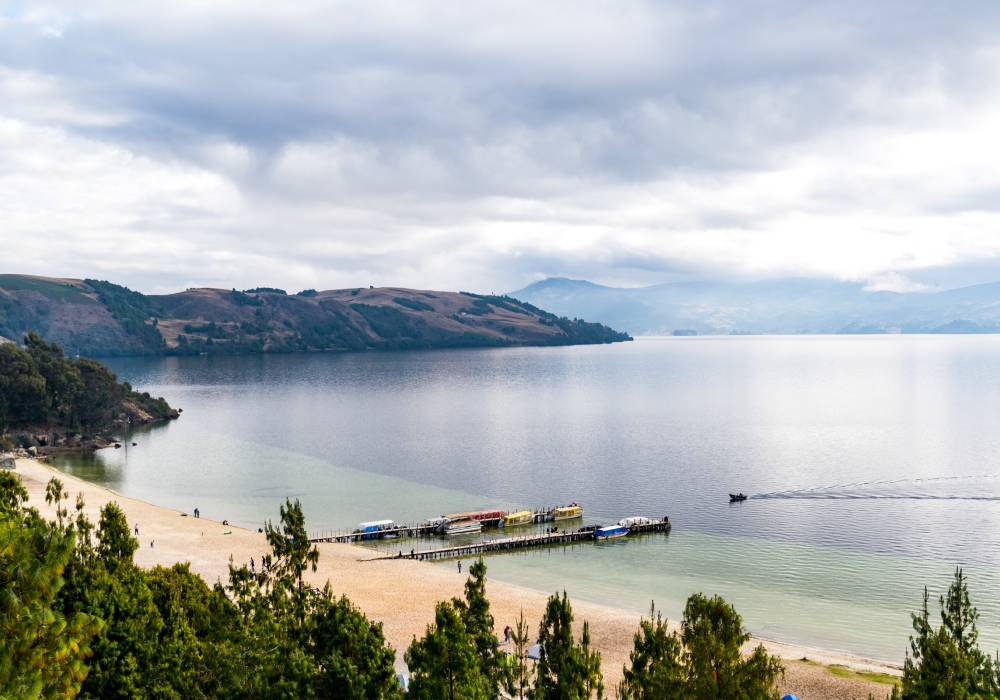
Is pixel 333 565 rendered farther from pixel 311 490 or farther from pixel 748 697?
pixel 748 697

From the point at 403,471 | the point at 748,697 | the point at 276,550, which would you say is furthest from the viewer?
the point at 403,471

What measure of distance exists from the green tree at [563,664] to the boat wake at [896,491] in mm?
74605

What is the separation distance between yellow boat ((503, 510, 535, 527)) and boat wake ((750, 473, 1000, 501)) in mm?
30635

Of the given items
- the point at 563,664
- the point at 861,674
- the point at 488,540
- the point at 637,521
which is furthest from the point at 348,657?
the point at 637,521

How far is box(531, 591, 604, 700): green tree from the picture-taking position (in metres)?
27.7

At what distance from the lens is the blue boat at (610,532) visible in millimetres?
84606

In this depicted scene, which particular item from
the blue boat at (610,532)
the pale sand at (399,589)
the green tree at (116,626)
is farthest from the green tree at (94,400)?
the green tree at (116,626)

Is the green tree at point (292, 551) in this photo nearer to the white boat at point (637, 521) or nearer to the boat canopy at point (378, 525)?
the boat canopy at point (378, 525)

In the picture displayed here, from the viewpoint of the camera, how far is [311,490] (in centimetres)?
10756

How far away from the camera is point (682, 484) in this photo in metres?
108

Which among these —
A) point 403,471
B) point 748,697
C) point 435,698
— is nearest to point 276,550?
point 435,698

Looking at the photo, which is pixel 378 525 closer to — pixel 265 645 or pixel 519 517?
pixel 519 517

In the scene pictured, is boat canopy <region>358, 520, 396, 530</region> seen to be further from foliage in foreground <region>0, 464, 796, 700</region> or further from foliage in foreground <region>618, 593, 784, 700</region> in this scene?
foliage in foreground <region>618, 593, 784, 700</region>

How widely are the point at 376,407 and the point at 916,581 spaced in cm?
14699
